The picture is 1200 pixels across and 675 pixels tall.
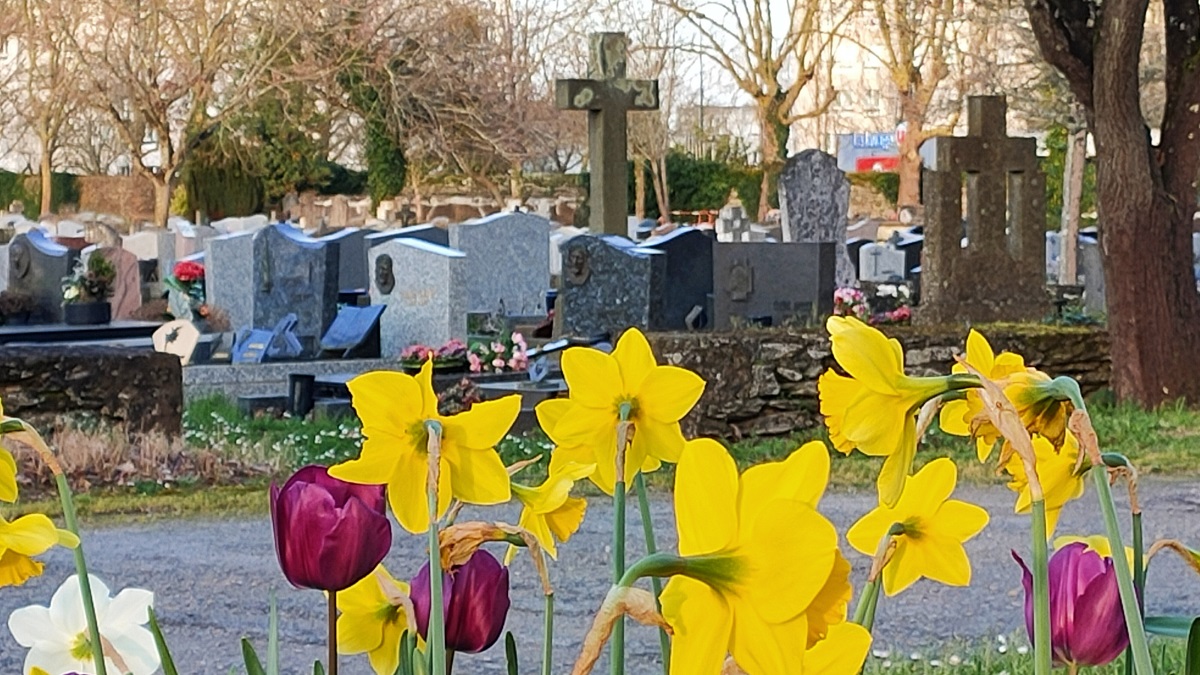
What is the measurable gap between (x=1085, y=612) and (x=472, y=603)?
468mm

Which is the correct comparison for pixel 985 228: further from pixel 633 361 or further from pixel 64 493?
pixel 64 493

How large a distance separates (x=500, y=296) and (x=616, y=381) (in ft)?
44.6

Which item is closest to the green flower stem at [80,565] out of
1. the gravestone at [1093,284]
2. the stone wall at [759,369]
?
the stone wall at [759,369]

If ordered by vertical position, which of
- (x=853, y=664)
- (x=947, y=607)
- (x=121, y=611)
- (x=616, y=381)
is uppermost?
(x=616, y=381)

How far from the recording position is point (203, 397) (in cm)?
1249

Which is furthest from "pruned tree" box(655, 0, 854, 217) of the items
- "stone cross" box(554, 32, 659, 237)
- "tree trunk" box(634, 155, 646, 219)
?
"stone cross" box(554, 32, 659, 237)

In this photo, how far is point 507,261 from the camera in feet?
49.3

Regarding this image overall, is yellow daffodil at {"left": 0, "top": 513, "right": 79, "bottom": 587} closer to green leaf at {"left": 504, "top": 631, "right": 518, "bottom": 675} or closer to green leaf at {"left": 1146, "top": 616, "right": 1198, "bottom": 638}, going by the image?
green leaf at {"left": 504, "top": 631, "right": 518, "bottom": 675}

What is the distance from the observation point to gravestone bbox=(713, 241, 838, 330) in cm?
1432

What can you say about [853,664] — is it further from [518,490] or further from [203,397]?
[203,397]

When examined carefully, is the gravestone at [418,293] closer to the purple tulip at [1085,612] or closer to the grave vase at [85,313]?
the grave vase at [85,313]

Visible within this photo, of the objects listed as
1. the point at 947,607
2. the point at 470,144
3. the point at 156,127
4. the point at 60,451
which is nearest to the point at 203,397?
the point at 60,451

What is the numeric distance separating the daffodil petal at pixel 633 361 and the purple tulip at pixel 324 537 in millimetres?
202

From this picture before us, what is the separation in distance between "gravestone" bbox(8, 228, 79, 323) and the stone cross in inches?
207
